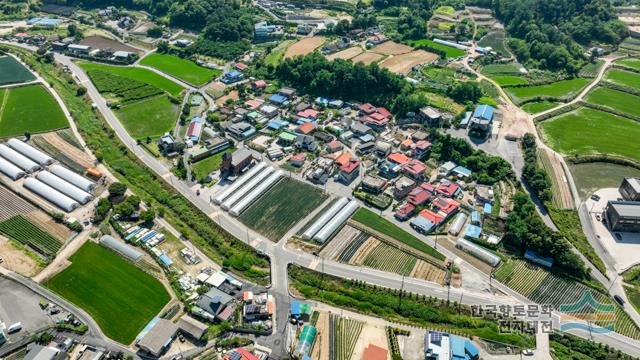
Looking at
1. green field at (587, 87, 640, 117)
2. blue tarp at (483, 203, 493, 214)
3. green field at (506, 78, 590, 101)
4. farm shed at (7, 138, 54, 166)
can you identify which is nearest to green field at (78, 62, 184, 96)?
farm shed at (7, 138, 54, 166)

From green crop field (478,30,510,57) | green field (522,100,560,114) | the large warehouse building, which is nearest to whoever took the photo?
the large warehouse building

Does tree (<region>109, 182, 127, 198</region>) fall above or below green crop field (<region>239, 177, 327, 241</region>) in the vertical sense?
above

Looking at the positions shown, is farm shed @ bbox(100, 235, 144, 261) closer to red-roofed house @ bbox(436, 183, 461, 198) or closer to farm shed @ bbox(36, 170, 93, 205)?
farm shed @ bbox(36, 170, 93, 205)

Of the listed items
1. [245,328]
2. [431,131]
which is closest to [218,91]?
[431,131]

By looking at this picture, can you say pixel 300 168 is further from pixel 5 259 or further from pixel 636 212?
pixel 636 212

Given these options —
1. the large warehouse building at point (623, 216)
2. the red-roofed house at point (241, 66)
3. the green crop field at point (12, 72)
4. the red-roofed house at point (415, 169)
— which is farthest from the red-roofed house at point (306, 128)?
the green crop field at point (12, 72)

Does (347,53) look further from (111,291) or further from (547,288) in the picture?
(111,291)
